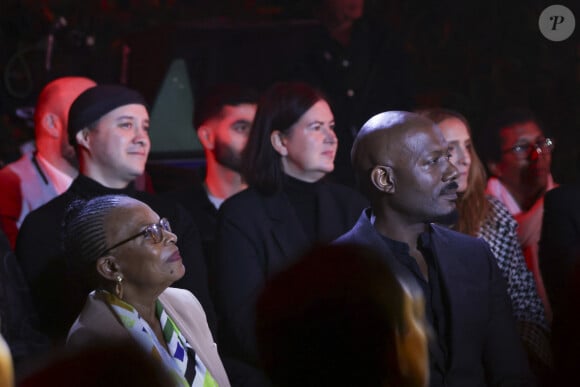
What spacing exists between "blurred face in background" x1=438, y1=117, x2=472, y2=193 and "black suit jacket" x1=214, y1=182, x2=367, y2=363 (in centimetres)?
42

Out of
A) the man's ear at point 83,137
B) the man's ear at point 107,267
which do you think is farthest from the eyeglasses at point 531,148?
the man's ear at point 107,267

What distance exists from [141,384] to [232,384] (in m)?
2.10

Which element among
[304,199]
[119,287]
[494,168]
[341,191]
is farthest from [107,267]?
[494,168]

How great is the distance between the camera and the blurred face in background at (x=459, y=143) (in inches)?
160

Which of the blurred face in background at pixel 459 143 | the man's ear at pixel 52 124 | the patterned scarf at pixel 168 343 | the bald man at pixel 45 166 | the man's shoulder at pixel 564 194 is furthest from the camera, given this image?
the man's ear at pixel 52 124

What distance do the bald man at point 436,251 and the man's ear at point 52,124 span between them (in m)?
1.79

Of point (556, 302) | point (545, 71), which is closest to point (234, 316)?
point (556, 302)

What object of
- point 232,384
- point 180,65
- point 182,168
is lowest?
point 232,384

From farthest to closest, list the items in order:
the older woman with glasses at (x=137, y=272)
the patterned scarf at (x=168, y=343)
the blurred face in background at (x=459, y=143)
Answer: the blurred face in background at (x=459, y=143), the older woman with glasses at (x=137, y=272), the patterned scarf at (x=168, y=343)

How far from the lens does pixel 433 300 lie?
3059 millimetres

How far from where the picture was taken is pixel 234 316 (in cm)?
358

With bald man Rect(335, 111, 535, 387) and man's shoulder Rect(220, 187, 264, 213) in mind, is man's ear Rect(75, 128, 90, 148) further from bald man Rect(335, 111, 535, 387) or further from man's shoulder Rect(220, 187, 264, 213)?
bald man Rect(335, 111, 535, 387)

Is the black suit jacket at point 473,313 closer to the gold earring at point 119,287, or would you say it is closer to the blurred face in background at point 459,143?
the gold earring at point 119,287

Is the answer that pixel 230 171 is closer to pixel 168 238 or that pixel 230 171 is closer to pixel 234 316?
pixel 234 316
